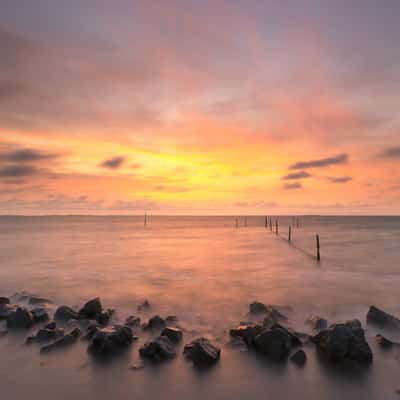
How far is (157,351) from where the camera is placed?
9344 millimetres

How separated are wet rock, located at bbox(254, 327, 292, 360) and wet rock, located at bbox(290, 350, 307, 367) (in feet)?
0.99

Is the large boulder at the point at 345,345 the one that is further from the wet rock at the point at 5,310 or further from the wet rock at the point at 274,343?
the wet rock at the point at 5,310

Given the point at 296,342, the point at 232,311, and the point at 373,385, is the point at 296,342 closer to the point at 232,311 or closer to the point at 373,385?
the point at 373,385

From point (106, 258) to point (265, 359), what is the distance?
28925 millimetres

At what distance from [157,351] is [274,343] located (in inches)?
144

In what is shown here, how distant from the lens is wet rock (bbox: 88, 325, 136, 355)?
965cm

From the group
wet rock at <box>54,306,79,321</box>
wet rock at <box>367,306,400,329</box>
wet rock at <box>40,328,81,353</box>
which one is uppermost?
wet rock at <box>367,306,400,329</box>

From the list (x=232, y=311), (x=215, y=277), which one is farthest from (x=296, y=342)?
(x=215, y=277)

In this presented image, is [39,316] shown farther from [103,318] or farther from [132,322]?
[132,322]

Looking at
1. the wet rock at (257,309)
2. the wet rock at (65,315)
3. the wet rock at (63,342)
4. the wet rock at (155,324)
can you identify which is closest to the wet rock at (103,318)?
the wet rock at (65,315)

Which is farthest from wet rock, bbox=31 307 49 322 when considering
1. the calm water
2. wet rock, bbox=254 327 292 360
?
wet rock, bbox=254 327 292 360

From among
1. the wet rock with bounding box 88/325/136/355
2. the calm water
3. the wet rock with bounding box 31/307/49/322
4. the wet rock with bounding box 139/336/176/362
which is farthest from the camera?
the wet rock with bounding box 31/307/49/322

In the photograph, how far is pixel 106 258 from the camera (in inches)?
1383

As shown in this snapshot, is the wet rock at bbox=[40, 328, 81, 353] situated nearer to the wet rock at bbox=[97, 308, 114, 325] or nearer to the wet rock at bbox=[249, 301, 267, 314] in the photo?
the wet rock at bbox=[97, 308, 114, 325]
